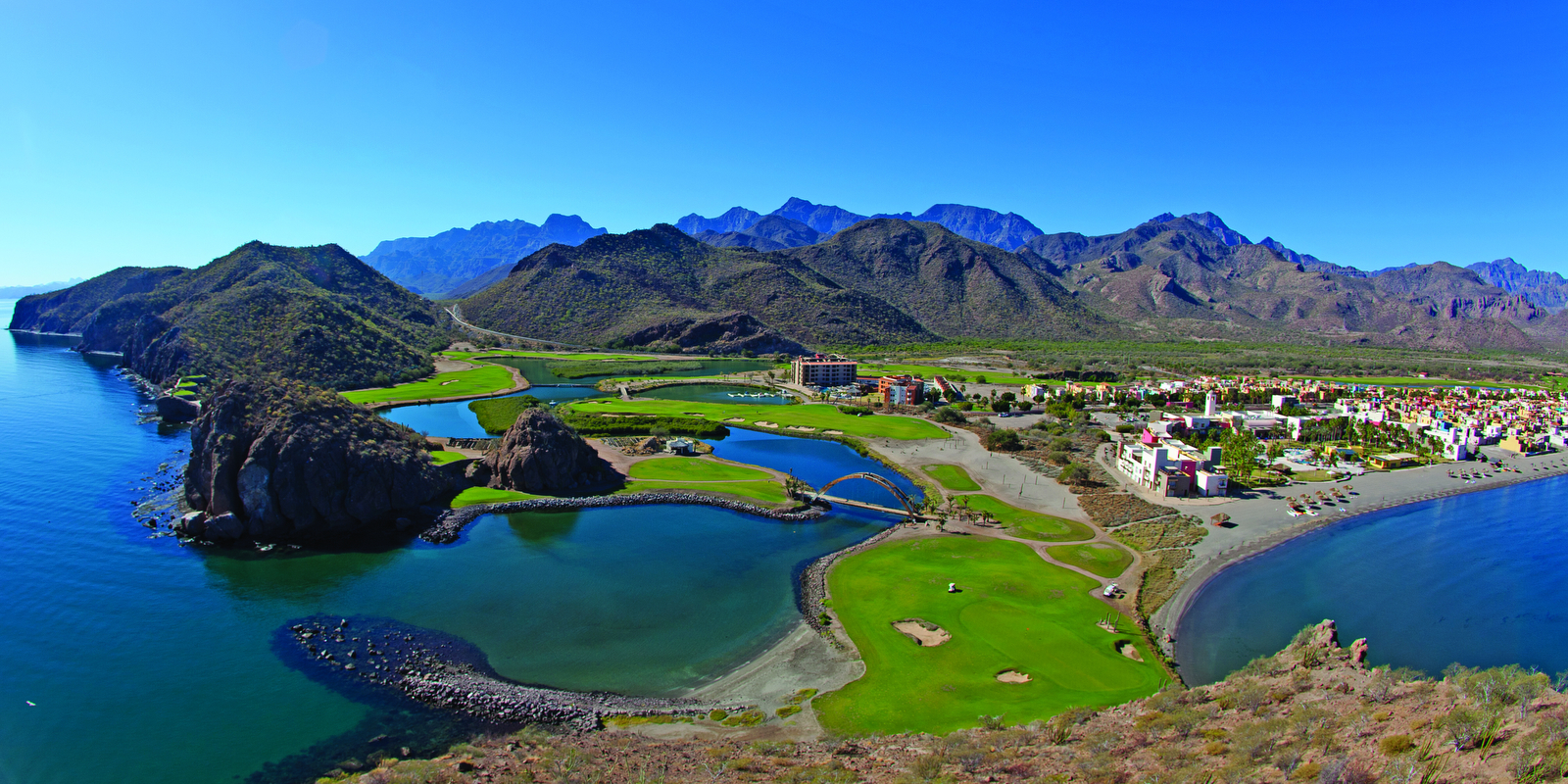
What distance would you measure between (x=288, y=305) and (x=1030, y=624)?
411 ft

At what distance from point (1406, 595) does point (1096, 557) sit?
1819cm

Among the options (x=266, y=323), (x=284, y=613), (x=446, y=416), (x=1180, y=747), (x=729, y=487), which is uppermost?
(x=266, y=323)

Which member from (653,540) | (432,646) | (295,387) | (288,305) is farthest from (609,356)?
→ (432,646)

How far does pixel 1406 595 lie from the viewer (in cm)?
4062

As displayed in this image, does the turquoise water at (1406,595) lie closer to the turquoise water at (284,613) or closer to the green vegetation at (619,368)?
the turquoise water at (284,613)

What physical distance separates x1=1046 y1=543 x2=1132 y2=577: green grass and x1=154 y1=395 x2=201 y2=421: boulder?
293ft

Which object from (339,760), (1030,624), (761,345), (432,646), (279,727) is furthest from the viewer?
(761,345)

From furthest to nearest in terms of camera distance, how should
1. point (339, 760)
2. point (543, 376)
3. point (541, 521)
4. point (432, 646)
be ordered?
point (543, 376) < point (541, 521) < point (432, 646) < point (339, 760)

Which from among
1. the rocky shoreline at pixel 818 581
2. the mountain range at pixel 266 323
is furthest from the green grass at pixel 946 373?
the mountain range at pixel 266 323

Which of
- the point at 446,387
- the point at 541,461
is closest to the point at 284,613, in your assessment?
the point at 541,461

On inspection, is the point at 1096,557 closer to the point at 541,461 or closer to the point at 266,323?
the point at 541,461

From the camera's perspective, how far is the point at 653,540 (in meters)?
43.1

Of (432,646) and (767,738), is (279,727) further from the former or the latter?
(767,738)

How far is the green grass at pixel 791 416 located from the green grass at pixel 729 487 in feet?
77.8
